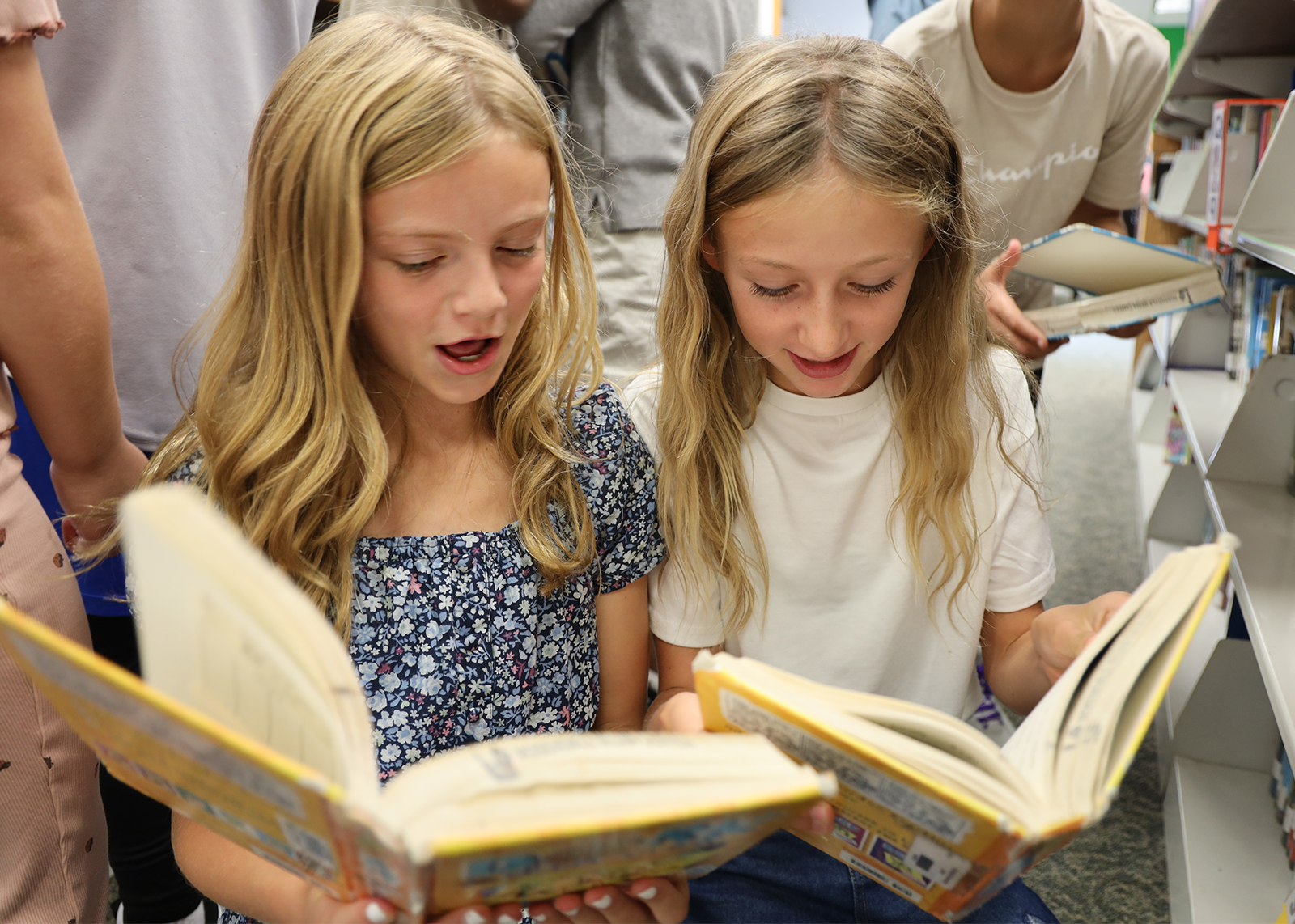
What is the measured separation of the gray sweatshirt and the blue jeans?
0.98 m

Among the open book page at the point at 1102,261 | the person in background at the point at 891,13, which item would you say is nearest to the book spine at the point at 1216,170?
the open book page at the point at 1102,261

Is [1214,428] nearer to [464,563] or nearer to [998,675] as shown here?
[998,675]

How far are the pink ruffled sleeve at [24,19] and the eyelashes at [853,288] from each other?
25.6 inches

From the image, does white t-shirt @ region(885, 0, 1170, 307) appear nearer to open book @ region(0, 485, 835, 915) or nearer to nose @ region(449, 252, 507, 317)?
nose @ region(449, 252, 507, 317)

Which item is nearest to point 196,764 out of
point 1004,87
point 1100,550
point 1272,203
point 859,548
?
point 859,548

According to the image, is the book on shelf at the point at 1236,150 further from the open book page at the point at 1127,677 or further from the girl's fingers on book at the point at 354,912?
the girl's fingers on book at the point at 354,912

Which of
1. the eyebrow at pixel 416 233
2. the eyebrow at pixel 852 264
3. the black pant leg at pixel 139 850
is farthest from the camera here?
the black pant leg at pixel 139 850

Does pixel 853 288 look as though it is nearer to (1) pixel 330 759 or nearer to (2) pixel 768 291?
(2) pixel 768 291

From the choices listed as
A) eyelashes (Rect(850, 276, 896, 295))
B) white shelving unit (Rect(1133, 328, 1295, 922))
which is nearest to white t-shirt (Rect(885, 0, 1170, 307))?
white shelving unit (Rect(1133, 328, 1295, 922))

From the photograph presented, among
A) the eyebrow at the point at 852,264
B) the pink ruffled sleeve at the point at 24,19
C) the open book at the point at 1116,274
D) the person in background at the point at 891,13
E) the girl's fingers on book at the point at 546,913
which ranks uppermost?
the pink ruffled sleeve at the point at 24,19

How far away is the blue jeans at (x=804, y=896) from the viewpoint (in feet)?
2.98

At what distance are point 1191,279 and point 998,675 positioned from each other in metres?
0.70

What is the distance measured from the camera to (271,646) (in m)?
0.46

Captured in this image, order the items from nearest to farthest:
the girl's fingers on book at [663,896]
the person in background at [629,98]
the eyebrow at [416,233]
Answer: the girl's fingers on book at [663,896] → the eyebrow at [416,233] → the person in background at [629,98]
